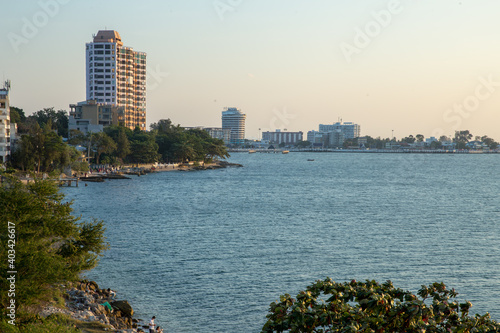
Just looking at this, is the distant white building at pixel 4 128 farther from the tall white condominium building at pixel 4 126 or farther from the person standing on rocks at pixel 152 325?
the person standing on rocks at pixel 152 325

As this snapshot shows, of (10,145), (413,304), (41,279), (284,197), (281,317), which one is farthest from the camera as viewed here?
(10,145)

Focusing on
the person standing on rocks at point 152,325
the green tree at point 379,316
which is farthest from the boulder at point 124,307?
the green tree at point 379,316

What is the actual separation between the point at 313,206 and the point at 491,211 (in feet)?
70.2

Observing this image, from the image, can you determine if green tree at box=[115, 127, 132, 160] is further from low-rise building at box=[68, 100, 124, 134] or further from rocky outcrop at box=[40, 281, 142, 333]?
rocky outcrop at box=[40, 281, 142, 333]

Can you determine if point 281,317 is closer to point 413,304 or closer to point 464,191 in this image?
point 413,304

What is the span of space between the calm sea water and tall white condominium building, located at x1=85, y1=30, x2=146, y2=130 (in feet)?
349

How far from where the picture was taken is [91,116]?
147750 millimetres

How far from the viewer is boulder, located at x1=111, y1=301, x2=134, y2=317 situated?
86.5 feet

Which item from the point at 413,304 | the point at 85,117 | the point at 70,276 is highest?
the point at 85,117

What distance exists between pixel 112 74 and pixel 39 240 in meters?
167

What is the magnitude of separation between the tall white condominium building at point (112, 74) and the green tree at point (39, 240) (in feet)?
504

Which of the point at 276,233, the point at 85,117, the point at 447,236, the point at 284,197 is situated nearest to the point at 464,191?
the point at 284,197

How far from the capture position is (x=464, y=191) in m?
93.1

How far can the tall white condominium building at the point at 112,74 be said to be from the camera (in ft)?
589
